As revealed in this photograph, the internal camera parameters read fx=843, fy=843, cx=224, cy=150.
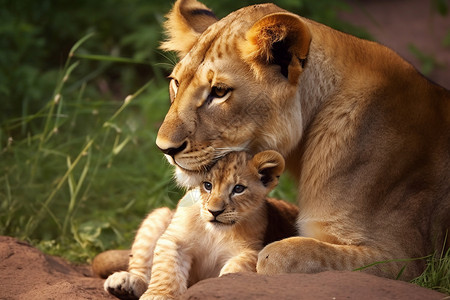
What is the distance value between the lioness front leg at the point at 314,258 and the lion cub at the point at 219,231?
0.85 feet

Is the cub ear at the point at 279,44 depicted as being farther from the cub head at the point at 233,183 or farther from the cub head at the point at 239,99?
the cub head at the point at 233,183

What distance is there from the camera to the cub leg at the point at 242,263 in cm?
385

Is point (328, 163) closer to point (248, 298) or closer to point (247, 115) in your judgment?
point (247, 115)

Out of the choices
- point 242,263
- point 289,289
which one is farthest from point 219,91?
point 289,289

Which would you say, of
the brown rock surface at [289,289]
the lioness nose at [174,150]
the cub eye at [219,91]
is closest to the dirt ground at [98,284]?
the brown rock surface at [289,289]

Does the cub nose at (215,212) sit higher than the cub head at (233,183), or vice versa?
the cub head at (233,183)

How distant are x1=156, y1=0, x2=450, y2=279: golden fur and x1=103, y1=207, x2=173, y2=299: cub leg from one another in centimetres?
71

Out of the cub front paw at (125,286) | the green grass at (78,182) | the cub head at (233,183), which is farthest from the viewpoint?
the green grass at (78,182)

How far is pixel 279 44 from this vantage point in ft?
12.1

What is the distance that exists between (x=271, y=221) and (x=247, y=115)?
2.54 feet

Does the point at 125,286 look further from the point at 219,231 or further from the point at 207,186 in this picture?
the point at 207,186

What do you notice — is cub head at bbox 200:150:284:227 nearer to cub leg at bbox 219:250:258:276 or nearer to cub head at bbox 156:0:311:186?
cub head at bbox 156:0:311:186

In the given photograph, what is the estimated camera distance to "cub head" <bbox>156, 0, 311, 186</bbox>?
3662mm

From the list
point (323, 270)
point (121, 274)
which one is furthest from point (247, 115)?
point (121, 274)
